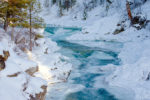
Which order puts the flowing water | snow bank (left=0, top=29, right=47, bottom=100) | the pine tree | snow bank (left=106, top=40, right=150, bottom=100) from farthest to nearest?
the pine tree
the flowing water
snow bank (left=106, top=40, right=150, bottom=100)
snow bank (left=0, top=29, right=47, bottom=100)

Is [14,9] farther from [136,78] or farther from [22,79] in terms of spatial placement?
[136,78]

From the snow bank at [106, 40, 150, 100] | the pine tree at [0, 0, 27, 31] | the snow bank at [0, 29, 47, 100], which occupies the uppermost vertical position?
the pine tree at [0, 0, 27, 31]

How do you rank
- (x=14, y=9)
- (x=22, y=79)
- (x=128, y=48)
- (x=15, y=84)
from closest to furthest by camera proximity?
(x=15, y=84)
(x=22, y=79)
(x=14, y=9)
(x=128, y=48)


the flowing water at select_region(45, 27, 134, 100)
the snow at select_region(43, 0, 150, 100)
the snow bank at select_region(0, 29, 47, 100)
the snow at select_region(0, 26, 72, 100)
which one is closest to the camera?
the snow bank at select_region(0, 29, 47, 100)

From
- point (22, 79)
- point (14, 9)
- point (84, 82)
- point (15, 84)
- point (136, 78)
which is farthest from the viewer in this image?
point (14, 9)

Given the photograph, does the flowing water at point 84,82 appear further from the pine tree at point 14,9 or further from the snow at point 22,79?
the pine tree at point 14,9

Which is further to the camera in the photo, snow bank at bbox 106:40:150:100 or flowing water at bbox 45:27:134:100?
flowing water at bbox 45:27:134:100

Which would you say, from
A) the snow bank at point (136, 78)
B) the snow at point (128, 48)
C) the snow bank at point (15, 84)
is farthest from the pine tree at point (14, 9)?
the snow bank at point (136, 78)

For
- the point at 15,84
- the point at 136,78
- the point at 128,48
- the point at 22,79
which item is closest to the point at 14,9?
the point at 22,79

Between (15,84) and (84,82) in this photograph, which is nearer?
(15,84)

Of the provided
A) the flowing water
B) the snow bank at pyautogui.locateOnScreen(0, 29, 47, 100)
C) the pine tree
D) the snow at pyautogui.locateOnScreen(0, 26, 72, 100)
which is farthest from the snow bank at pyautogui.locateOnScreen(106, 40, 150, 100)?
the pine tree

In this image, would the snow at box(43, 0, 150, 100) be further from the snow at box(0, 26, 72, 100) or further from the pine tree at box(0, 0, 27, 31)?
the pine tree at box(0, 0, 27, 31)

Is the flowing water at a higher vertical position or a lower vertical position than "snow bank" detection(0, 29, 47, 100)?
lower

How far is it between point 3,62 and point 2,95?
2131 millimetres
